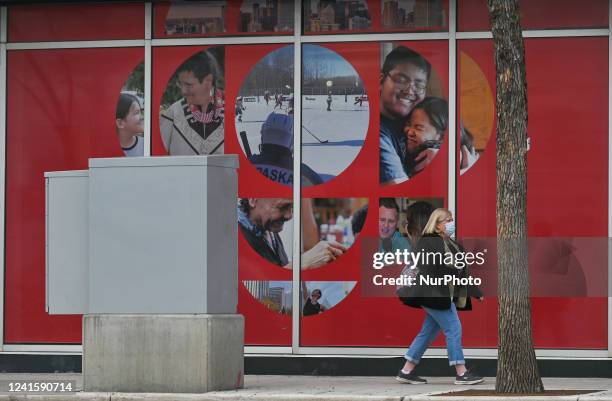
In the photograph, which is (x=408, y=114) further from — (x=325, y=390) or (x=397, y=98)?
(x=325, y=390)

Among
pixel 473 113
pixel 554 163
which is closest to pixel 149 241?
pixel 473 113

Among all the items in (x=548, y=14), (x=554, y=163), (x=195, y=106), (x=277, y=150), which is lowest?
(x=554, y=163)

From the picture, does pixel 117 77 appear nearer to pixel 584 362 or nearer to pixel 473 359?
pixel 473 359

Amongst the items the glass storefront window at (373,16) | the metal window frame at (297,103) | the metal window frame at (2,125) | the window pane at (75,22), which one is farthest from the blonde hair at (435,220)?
the metal window frame at (2,125)

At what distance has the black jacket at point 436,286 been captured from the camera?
13.3 m

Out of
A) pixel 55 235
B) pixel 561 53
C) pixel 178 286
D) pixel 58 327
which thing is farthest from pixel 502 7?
pixel 58 327

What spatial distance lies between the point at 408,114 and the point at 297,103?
1.31 m

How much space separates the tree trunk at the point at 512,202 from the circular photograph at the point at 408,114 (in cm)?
279

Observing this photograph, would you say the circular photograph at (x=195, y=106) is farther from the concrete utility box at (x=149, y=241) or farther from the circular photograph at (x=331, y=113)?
the concrete utility box at (x=149, y=241)

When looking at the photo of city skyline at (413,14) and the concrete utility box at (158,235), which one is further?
the photo of city skyline at (413,14)

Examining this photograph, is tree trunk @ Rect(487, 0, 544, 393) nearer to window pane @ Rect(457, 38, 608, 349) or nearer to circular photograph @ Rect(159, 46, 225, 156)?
window pane @ Rect(457, 38, 608, 349)

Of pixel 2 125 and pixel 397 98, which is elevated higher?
pixel 397 98

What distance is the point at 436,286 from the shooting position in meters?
13.3

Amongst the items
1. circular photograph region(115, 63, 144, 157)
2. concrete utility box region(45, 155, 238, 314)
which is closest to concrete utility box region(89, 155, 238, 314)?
concrete utility box region(45, 155, 238, 314)
